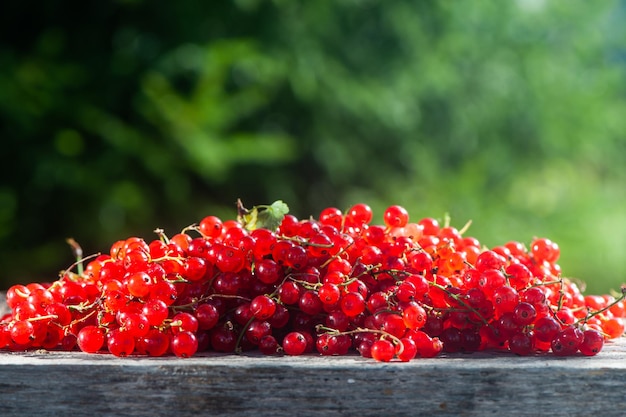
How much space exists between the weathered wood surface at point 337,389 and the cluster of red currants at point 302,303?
0.04 meters

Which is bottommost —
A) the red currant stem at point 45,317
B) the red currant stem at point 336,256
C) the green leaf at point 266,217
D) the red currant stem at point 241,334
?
the red currant stem at point 241,334

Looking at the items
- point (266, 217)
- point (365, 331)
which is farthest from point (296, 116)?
point (365, 331)

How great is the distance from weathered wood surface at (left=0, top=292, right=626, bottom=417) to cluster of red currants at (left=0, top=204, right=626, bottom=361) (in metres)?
0.04

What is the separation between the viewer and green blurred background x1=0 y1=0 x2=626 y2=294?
2.93 metres

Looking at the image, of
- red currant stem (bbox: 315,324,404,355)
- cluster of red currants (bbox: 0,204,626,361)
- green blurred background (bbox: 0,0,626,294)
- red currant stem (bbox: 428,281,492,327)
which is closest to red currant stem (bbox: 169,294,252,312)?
cluster of red currants (bbox: 0,204,626,361)

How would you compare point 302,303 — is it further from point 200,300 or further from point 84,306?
point 84,306

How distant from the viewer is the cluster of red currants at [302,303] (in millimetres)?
815

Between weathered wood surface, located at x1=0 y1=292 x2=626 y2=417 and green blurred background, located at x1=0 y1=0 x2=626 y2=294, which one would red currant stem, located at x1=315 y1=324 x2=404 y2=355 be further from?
green blurred background, located at x1=0 y1=0 x2=626 y2=294

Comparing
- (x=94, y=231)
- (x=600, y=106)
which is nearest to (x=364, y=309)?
(x=94, y=231)

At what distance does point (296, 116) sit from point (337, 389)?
119 inches

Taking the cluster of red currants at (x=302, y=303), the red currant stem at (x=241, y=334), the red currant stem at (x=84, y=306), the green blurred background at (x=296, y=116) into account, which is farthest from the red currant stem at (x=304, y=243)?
the green blurred background at (x=296, y=116)

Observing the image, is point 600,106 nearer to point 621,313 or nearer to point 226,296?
point 621,313

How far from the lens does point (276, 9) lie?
11.5 ft

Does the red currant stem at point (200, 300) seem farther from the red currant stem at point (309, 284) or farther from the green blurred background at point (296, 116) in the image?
the green blurred background at point (296, 116)
